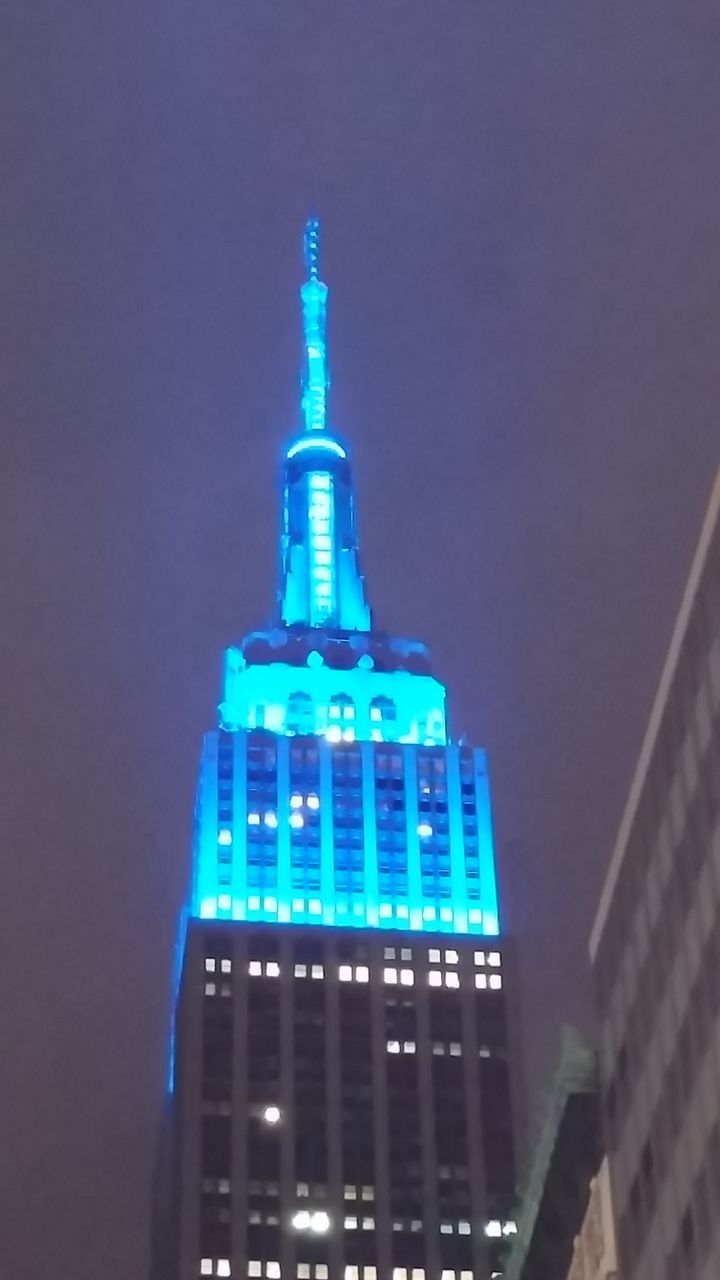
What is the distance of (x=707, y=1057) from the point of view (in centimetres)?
7931

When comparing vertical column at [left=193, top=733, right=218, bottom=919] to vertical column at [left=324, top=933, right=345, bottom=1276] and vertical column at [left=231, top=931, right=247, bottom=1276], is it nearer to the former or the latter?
vertical column at [left=231, top=931, right=247, bottom=1276]

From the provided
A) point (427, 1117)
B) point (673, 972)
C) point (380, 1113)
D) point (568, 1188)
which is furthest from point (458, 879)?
point (673, 972)

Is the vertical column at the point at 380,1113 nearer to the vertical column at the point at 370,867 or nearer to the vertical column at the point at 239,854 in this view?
the vertical column at the point at 370,867

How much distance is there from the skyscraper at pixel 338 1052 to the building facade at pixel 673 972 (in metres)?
80.0

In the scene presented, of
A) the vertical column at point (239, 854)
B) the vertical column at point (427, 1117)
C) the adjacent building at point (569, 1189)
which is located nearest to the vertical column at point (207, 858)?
the vertical column at point (239, 854)

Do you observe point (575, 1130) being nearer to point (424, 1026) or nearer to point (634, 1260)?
point (634, 1260)

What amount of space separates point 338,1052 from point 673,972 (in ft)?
328

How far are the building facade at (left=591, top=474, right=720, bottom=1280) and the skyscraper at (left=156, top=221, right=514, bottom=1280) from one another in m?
80.0

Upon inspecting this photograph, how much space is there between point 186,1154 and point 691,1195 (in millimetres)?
98950

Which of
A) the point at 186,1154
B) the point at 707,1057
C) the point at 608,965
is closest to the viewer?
the point at 707,1057

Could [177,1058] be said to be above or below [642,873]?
above

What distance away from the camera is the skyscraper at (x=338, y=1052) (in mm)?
171750

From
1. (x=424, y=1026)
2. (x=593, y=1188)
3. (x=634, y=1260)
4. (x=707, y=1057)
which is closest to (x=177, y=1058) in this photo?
(x=424, y=1026)

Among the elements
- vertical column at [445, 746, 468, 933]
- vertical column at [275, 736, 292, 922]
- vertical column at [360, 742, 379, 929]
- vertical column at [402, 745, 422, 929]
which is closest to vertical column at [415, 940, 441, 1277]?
vertical column at [402, 745, 422, 929]
